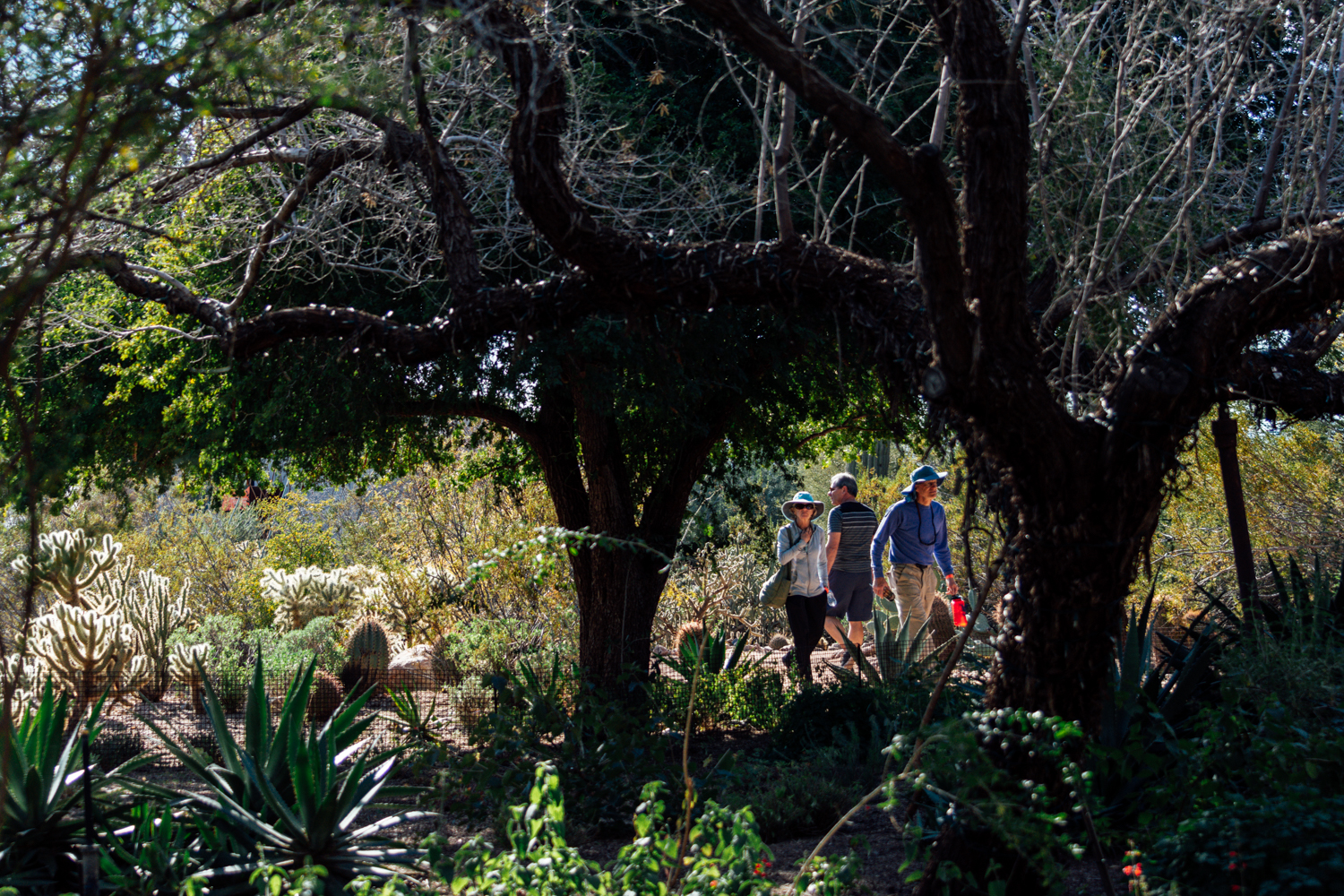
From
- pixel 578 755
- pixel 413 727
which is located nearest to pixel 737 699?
pixel 413 727

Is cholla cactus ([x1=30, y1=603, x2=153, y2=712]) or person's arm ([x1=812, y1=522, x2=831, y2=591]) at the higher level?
person's arm ([x1=812, y1=522, x2=831, y2=591])

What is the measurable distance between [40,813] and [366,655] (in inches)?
238

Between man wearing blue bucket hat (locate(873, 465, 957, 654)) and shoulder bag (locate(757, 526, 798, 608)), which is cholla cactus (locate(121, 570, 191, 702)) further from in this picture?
man wearing blue bucket hat (locate(873, 465, 957, 654))

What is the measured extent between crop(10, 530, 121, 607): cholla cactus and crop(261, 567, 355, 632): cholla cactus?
285 centimetres

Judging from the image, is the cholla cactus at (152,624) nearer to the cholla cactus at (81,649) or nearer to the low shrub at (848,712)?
the cholla cactus at (81,649)

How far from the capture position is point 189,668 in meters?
9.09

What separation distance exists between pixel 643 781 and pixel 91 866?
9.30 ft

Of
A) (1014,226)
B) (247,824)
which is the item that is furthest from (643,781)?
(1014,226)

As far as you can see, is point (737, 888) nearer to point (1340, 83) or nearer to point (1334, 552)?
point (1340, 83)

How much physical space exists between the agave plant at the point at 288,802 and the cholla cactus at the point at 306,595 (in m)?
8.52

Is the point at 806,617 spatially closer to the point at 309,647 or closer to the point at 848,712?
the point at 848,712

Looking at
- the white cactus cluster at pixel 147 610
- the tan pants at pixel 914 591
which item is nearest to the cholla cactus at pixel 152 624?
the white cactus cluster at pixel 147 610

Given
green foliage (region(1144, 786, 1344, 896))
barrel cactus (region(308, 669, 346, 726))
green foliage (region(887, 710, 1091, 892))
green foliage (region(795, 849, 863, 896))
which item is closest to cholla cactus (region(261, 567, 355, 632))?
barrel cactus (region(308, 669, 346, 726))

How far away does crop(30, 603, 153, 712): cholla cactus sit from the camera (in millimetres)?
8523
